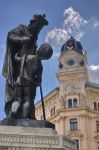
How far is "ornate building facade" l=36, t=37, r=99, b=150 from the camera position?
2518 inches

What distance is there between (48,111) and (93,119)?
29.8 feet

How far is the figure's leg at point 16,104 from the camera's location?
8695mm

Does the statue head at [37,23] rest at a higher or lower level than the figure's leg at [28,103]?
higher

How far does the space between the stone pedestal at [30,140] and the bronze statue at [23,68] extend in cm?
82

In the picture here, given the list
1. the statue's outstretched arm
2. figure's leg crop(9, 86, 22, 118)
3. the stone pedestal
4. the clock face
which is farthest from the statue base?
the clock face

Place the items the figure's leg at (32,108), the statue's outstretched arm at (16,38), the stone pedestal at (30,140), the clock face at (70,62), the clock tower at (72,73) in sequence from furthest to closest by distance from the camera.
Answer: the clock face at (70,62) < the clock tower at (72,73) < the statue's outstretched arm at (16,38) < the figure's leg at (32,108) < the stone pedestal at (30,140)

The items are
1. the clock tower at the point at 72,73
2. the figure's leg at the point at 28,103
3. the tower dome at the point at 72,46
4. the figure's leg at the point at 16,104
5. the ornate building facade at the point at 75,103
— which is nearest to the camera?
the figure's leg at the point at 16,104

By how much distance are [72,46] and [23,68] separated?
64657 mm

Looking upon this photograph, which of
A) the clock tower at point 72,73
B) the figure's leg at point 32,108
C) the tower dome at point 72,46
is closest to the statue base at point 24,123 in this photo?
the figure's leg at point 32,108

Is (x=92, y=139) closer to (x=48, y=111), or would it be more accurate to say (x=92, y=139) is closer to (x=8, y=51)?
(x=48, y=111)

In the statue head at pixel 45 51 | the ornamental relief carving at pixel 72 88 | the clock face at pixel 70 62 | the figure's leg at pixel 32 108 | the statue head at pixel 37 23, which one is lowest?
the figure's leg at pixel 32 108

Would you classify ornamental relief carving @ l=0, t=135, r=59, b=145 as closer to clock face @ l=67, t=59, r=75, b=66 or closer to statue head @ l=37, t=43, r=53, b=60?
statue head @ l=37, t=43, r=53, b=60

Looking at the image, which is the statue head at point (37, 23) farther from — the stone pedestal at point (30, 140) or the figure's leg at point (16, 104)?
the stone pedestal at point (30, 140)

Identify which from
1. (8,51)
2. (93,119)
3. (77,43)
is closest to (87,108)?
(93,119)
